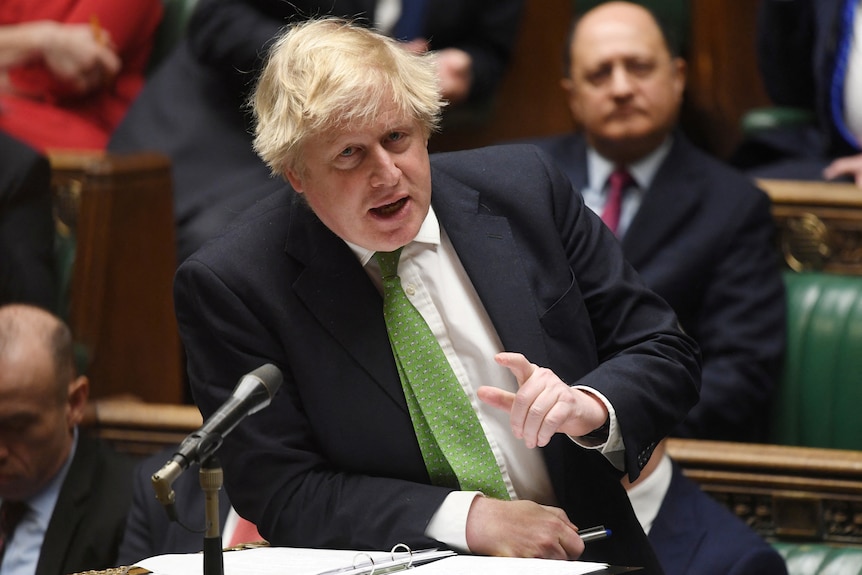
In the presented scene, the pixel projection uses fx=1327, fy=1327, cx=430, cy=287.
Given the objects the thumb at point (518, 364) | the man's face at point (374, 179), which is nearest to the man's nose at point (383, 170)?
the man's face at point (374, 179)

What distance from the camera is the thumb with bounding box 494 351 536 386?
50.1 inches

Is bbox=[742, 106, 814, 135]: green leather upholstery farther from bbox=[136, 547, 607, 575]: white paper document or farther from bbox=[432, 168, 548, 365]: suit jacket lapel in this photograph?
bbox=[136, 547, 607, 575]: white paper document

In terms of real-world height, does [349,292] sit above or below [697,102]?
above

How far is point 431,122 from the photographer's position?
142cm

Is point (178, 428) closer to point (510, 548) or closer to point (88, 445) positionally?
point (88, 445)

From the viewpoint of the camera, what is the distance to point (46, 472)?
220cm

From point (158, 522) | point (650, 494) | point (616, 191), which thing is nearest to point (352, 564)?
point (650, 494)

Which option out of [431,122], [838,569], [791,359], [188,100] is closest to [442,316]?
[431,122]

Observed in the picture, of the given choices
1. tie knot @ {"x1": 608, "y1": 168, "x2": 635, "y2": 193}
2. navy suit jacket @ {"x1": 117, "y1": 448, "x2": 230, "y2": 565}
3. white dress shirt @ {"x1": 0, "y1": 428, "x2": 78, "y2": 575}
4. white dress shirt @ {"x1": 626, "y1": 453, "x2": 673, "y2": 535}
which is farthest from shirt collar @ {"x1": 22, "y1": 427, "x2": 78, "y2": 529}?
tie knot @ {"x1": 608, "y1": 168, "x2": 635, "y2": 193}

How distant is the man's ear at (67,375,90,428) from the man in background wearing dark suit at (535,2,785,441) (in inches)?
39.7

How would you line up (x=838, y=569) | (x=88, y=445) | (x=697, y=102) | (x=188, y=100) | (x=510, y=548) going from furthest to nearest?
(x=697, y=102), (x=188, y=100), (x=88, y=445), (x=838, y=569), (x=510, y=548)

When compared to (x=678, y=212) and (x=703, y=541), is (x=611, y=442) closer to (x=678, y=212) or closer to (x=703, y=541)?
(x=703, y=541)

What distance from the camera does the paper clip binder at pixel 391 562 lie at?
4.10ft

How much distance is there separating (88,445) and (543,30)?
1.69 metres
